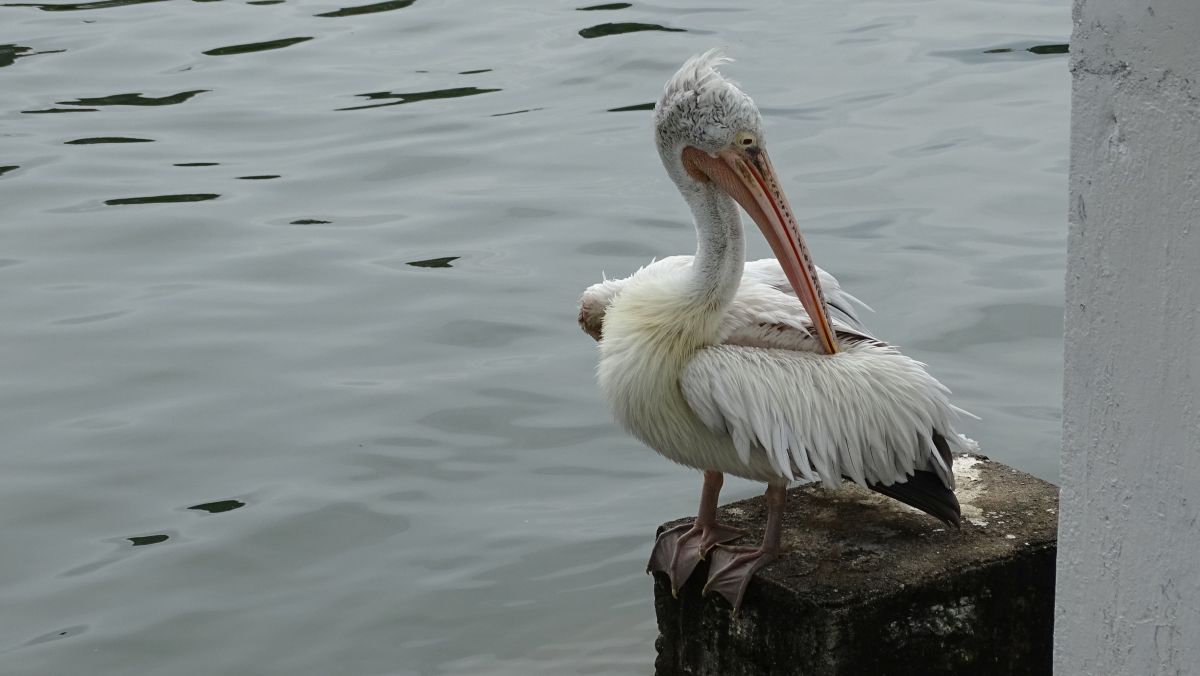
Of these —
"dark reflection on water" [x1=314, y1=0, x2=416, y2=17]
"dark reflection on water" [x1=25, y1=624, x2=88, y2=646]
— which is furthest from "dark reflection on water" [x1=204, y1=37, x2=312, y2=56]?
"dark reflection on water" [x1=25, y1=624, x2=88, y2=646]

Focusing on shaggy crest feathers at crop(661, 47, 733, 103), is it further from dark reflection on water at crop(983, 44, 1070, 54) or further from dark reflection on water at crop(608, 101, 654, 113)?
dark reflection on water at crop(983, 44, 1070, 54)

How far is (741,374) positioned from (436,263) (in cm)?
362

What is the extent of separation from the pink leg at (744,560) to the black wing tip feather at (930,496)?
20 cm

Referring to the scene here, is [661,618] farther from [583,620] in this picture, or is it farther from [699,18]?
[699,18]

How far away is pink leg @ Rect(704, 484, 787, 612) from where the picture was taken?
331 centimetres

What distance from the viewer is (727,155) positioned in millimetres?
3490

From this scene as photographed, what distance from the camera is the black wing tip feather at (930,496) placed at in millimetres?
3373

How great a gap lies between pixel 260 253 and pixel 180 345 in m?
0.89

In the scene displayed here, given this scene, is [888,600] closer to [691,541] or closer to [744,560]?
[744,560]

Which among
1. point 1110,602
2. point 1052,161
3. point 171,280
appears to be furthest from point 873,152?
point 1110,602

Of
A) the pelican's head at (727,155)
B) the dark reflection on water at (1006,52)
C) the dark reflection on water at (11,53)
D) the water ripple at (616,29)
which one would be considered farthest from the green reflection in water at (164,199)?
the pelican's head at (727,155)

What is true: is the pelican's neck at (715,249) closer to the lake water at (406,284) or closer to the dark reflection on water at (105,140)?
the lake water at (406,284)

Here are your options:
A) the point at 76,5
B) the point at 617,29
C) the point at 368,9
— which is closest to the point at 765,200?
the point at 617,29

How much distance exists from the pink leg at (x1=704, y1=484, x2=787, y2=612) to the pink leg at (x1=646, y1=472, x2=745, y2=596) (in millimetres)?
77
